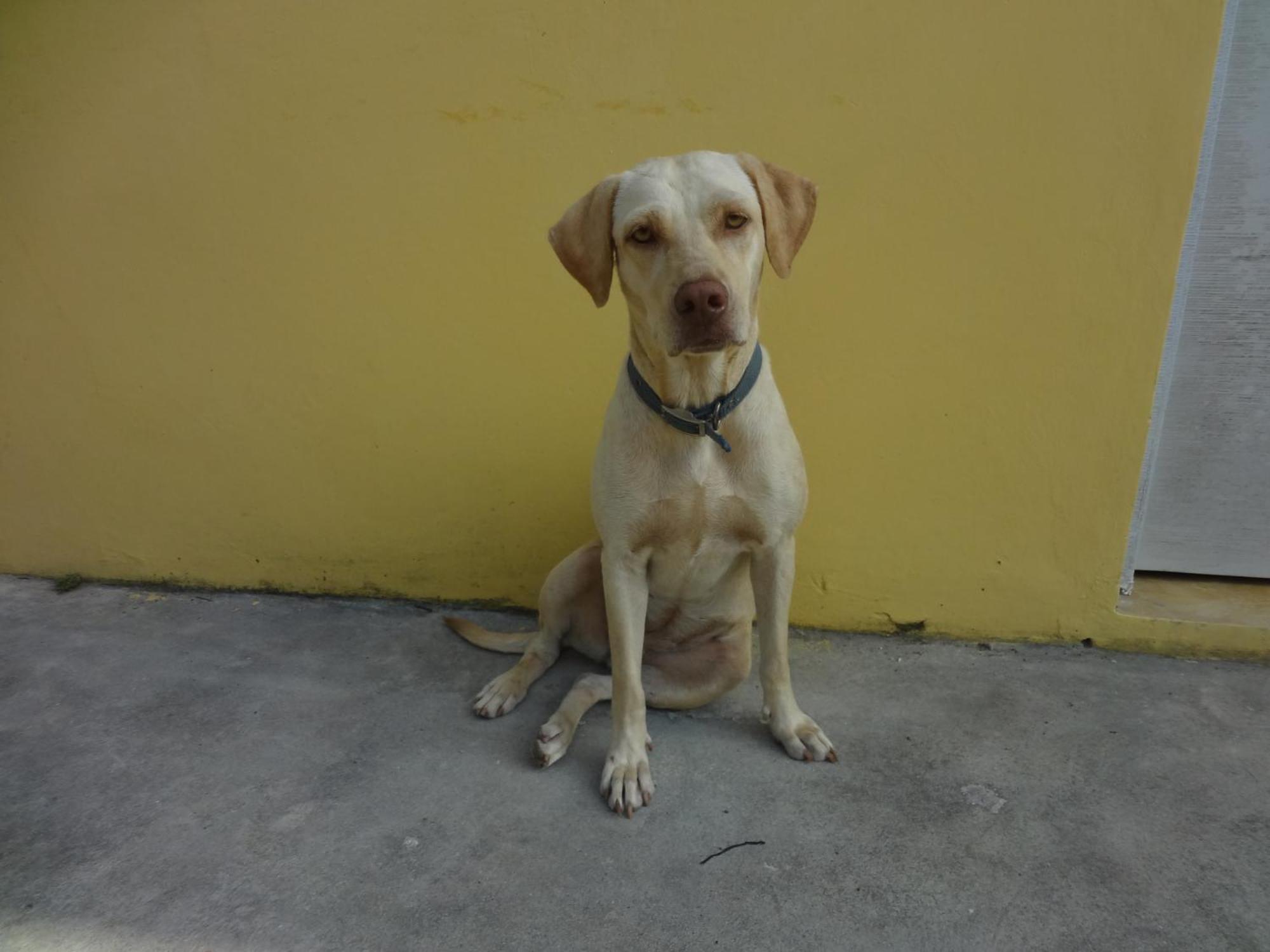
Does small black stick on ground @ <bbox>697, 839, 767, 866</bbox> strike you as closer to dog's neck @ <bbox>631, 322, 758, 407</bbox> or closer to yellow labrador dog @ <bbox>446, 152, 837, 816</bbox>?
yellow labrador dog @ <bbox>446, 152, 837, 816</bbox>

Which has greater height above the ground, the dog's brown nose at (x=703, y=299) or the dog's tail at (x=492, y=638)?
the dog's brown nose at (x=703, y=299)

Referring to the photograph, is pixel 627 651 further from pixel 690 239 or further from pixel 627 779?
pixel 690 239

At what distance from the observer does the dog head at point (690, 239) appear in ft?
5.57

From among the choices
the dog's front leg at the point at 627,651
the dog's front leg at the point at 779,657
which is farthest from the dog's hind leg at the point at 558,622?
the dog's front leg at the point at 779,657

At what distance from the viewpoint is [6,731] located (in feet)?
7.41

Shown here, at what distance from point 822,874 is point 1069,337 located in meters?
1.77

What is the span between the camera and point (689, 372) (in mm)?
1925

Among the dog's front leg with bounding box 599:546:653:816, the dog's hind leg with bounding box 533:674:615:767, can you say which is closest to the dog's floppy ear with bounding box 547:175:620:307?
the dog's front leg with bounding box 599:546:653:816

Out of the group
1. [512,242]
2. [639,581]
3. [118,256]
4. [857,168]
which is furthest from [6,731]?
[857,168]

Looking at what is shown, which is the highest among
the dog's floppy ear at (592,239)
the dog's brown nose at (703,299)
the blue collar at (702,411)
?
the dog's floppy ear at (592,239)

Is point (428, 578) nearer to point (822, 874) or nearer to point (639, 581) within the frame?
point (639, 581)

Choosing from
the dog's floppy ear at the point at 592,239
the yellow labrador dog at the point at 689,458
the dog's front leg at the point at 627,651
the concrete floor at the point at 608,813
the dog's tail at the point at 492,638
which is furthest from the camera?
the dog's tail at the point at 492,638

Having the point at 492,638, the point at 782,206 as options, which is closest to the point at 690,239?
the point at 782,206

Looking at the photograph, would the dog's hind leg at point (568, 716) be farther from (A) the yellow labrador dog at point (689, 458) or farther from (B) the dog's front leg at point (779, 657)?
(B) the dog's front leg at point (779, 657)
